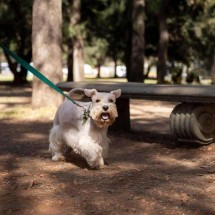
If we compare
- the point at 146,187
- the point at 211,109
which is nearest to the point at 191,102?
the point at 211,109

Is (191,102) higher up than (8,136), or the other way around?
(191,102)

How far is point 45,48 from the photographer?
13.7 meters

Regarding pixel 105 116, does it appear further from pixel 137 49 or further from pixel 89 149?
pixel 137 49

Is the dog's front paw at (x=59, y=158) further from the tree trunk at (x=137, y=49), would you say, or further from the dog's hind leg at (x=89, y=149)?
the tree trunk at (x=137, y=49)

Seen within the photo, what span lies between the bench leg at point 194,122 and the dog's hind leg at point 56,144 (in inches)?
76.9

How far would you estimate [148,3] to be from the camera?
28.3 meters

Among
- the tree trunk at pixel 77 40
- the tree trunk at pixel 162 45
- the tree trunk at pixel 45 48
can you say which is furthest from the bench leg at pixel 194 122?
the tree trunk at pixel 162 45

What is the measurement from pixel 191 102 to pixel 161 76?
21454 millimetres

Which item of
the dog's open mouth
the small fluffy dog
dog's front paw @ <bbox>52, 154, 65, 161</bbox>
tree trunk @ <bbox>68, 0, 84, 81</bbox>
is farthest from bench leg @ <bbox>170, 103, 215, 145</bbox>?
tree trunk @ <bbox>68, 0, 84, 81</bbox>

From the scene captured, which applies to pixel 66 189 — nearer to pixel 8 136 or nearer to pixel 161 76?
pixel 8 136

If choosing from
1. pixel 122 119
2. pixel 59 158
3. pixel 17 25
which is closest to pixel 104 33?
pixel 17 25

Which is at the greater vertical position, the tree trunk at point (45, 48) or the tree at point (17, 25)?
the tree at point (17, 25)

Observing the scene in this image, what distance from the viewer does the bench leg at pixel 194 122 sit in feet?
26.1

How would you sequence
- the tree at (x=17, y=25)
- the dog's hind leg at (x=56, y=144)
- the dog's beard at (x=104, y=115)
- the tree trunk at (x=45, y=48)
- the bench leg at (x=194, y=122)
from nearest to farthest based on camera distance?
the dog's beard at (x=104, y=115) < the dog's hind leg at (x=56, y=144) < the bench leg at (x=194, y=122) < the tree trunk at (x=45, y=48) < the tree at (x=17, y=25)
